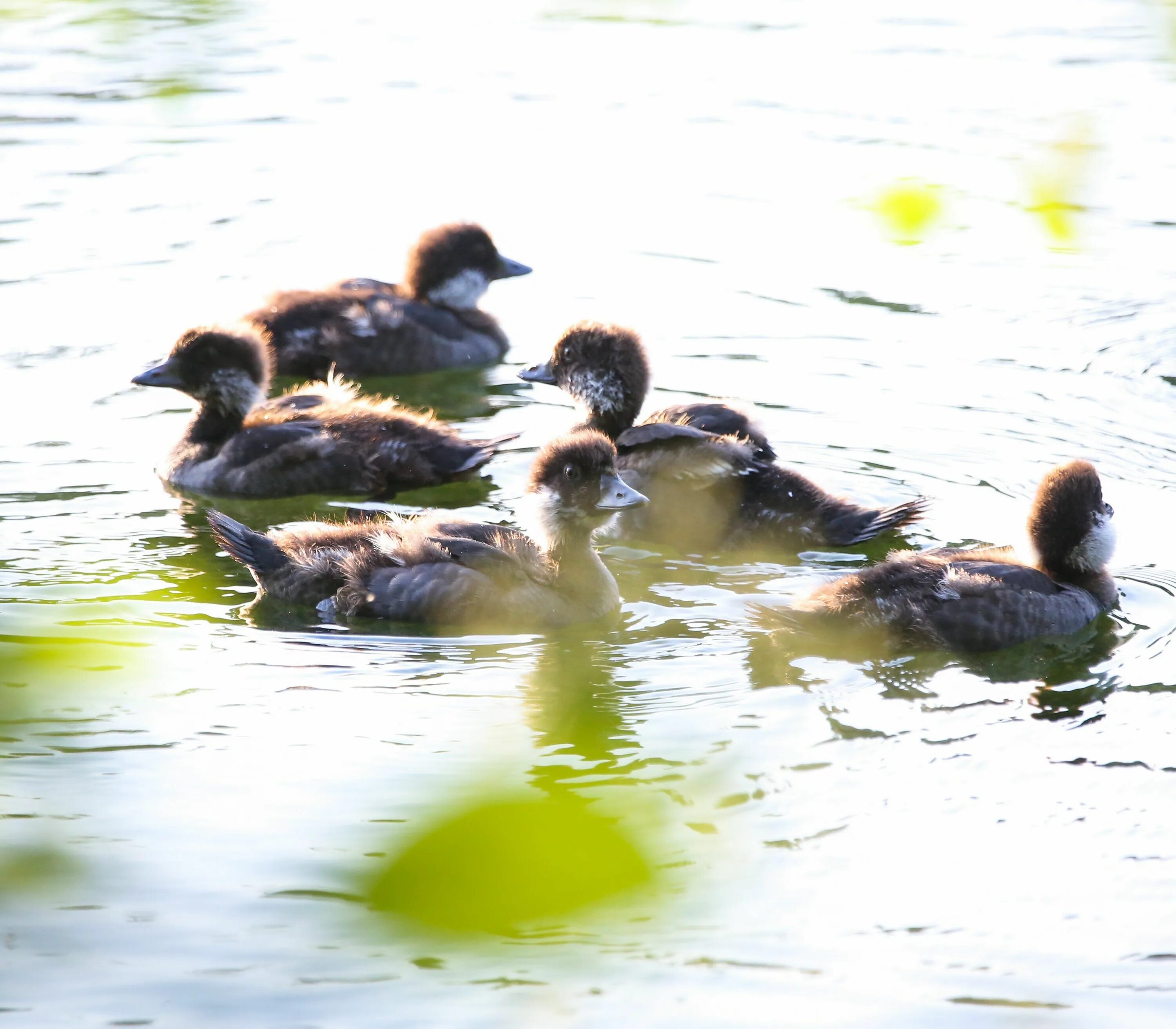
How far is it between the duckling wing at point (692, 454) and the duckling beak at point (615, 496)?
734 millimetres

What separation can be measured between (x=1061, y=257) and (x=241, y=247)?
20.5 ft

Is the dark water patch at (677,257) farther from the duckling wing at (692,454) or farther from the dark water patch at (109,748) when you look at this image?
the dark water patch at (109,748)

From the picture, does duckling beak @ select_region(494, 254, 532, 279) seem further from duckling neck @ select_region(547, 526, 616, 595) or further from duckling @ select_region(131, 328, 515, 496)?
duckling neck @ select_region(547, 526, 616, 595)

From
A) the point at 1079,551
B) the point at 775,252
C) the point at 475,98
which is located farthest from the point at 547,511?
the point at 475,98

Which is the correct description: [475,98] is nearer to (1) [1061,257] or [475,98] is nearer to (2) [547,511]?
(1) [1061,257]

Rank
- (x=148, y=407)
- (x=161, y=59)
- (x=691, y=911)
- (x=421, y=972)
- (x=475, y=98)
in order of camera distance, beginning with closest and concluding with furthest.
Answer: (x=161, y=59) < (x=421, y=972) < (x=691, y=911) < (x=148, y=407) < (x=475, y=98)

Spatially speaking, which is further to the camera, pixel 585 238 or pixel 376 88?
pixel 376 88

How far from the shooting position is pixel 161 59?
3719mm

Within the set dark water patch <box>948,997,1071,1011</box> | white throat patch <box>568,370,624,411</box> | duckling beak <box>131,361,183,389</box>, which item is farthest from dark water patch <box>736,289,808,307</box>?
dark water patch <box>948,997,1071,1011</box>

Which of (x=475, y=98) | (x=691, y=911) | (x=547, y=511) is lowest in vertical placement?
(x=691, y=911)

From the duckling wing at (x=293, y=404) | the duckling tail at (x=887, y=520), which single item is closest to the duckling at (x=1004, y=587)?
the duckling tail at (x=887, y=520)

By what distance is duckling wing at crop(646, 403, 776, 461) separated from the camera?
7973 mm

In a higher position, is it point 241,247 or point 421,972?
point 241,247

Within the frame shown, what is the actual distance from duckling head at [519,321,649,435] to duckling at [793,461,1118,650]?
6.75 feet
